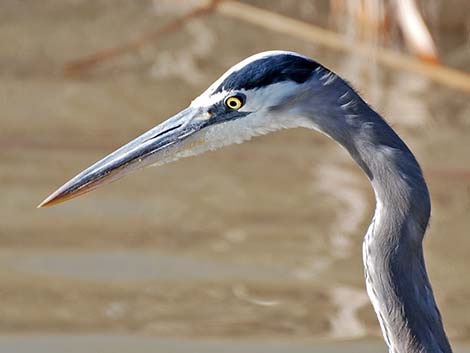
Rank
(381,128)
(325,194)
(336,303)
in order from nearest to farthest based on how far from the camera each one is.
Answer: (381,128) → (336,303) → (325,194)

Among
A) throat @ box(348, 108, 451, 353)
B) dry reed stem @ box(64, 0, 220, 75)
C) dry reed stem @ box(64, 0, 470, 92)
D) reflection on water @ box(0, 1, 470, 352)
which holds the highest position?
throat @ box(348, 108, 451, 353)

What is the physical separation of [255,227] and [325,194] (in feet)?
1.41

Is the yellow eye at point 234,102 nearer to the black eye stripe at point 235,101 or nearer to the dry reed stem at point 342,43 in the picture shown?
the black eye stripe at point 235,101

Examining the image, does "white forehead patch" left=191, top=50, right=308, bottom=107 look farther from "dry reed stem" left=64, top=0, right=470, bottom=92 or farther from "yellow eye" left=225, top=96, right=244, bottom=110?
"dry reed stem" left=64, top=0, right=470, bottom=92

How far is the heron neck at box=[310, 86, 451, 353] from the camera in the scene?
2900 millimetres

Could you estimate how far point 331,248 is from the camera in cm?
527

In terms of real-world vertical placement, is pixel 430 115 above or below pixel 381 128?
below

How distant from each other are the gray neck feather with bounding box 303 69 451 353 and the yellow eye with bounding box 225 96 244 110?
192 mm

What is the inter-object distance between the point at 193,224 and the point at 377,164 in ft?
8.37

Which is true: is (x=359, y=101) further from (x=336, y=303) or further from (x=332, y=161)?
(x=332, y=161)

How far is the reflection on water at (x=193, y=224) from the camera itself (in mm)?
4707

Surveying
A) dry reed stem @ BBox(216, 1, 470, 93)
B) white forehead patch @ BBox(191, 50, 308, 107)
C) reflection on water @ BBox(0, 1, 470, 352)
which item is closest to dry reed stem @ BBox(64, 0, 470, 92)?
dry reed stem @ BBox(216, 1, 470, 93)

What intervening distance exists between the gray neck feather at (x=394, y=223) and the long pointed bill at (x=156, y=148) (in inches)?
12.9

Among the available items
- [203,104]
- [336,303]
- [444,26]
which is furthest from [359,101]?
[444,26]
